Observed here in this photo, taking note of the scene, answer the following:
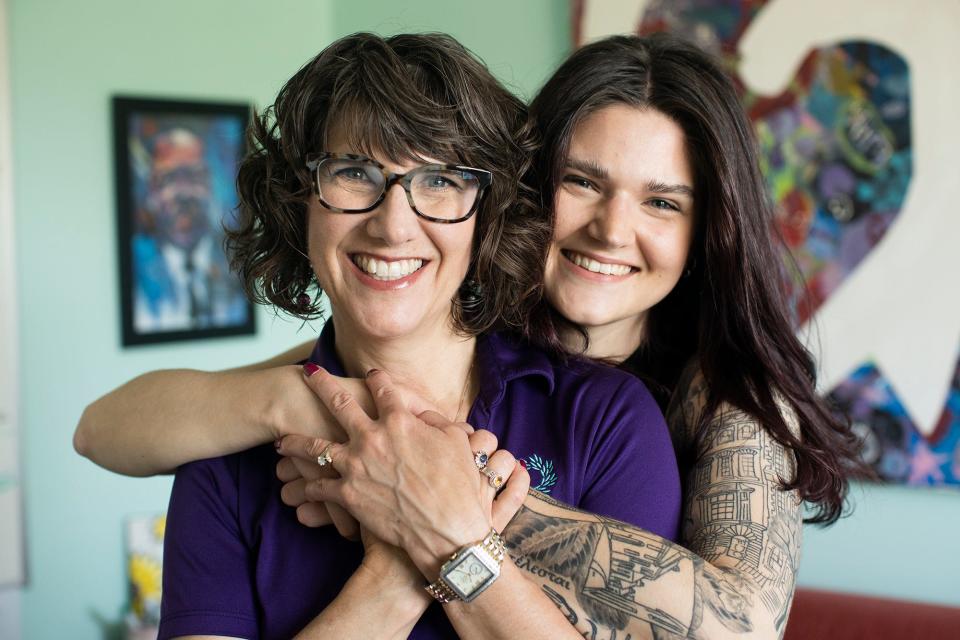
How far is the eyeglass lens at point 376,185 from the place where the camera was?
52.6 inches

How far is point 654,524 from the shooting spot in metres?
1.41

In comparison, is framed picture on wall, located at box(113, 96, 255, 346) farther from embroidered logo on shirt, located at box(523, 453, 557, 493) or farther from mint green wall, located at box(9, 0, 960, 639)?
embroidered logo on shirt, located at box(523, 453, 557, 493)

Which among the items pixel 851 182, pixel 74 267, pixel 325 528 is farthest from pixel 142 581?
pixel 851 182

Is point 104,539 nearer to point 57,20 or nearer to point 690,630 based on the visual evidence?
point 57,20

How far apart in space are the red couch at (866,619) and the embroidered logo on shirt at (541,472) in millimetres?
1488

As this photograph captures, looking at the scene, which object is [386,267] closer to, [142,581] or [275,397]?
[275,397]

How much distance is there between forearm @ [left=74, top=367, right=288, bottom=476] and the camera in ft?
4.65

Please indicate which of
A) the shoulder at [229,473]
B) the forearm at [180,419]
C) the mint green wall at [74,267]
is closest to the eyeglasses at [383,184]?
the forearm at [180,419]

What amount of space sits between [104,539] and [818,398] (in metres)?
2.97

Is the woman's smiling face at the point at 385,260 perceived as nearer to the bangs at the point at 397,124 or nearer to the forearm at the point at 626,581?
the bangs at the point at 397,124

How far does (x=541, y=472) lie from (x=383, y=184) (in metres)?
0.49

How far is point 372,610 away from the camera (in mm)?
1265

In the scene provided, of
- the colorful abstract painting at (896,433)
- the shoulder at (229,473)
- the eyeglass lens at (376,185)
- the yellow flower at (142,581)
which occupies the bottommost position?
the yellow flower at (142,581)

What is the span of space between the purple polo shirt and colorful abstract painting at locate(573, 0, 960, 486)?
4.90 feet
